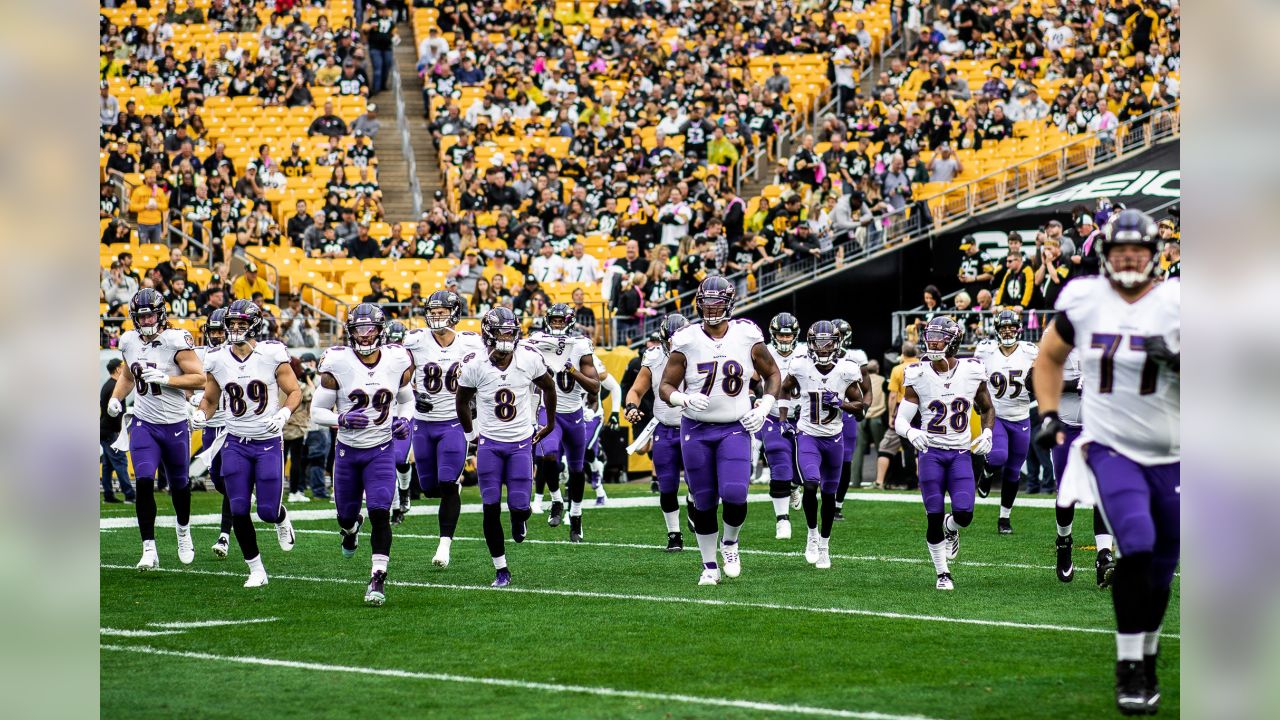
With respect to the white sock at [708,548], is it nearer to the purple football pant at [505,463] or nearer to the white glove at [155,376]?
the purple football pant at [505,463]

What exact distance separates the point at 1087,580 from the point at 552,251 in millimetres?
12988

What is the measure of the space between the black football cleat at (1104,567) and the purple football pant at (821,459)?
2.32 m

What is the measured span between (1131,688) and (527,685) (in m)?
2.67

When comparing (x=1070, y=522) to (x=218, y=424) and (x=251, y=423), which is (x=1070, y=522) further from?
(x=218, y=424)

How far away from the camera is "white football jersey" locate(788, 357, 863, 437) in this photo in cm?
1271

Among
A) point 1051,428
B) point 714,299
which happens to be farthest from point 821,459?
point 1051,428

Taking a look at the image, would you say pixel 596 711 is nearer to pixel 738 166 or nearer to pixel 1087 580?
pixel 1087 580

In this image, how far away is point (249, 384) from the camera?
11406mm

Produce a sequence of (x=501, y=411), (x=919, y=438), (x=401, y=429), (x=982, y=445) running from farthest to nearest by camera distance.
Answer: (x=401, y=429) < (x=982, y=445) < (x=501, y=411) < (x=919, y=438)

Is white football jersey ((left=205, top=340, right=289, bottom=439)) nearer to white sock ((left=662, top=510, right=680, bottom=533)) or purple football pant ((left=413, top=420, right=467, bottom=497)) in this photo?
purple football pant ((left=413, top=420, right=467, bottom=497))

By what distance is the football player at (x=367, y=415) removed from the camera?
1052 centimetres

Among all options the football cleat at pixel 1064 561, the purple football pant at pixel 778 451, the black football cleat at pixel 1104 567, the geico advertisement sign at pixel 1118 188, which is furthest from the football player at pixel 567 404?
the geico advertisement sign at pixel 1118 188

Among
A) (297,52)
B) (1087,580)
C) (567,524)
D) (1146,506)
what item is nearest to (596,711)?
(1146,506)
